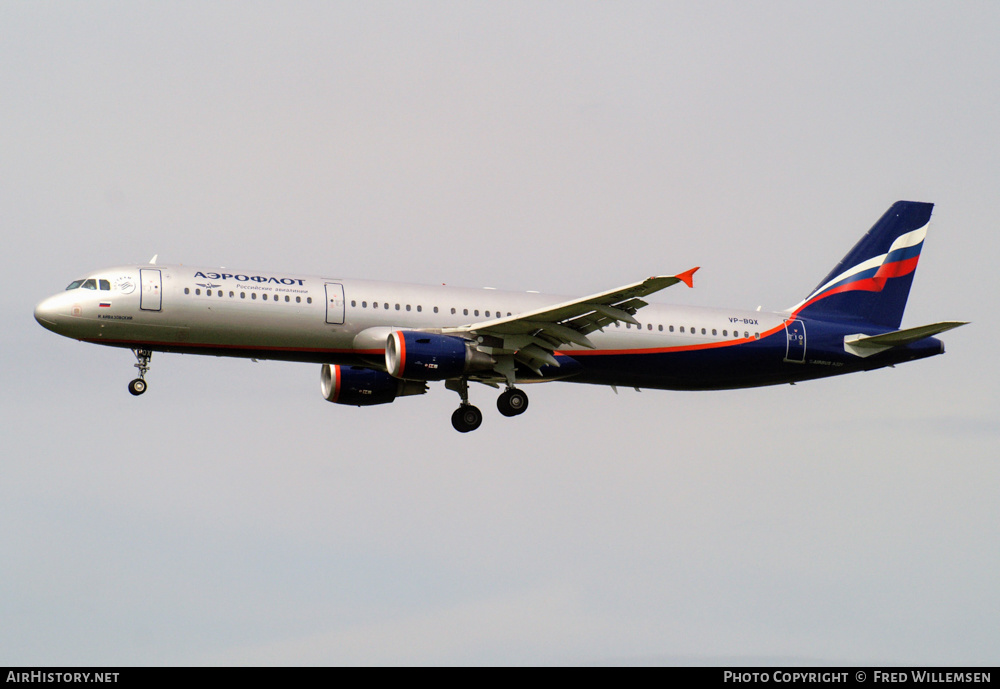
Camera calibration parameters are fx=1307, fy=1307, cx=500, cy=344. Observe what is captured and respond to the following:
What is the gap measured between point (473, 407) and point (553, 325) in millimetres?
5011

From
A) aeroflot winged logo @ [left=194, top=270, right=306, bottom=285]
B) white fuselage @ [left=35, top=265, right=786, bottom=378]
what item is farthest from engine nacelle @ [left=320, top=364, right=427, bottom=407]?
aeroflot winged logo @ [left=194, top=270, right=306, bottom=285]

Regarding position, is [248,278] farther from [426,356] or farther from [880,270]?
[880,270]

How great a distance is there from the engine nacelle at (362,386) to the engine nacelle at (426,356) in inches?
215

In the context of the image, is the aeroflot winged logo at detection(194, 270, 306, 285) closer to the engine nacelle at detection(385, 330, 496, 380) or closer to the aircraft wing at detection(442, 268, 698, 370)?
the engine nacelle at detection(385, 330, 496, 380)

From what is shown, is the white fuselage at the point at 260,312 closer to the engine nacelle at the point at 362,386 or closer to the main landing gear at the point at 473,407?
the main landing gear at the point at 473,407

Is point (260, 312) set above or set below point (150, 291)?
below

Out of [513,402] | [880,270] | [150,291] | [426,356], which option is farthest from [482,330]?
[880,270]

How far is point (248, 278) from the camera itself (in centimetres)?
3941

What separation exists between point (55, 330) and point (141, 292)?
2838mm

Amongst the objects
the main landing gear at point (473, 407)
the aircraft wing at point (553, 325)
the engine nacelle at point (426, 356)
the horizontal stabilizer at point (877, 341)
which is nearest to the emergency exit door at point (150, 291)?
the engine nacelle at point (426, 356)

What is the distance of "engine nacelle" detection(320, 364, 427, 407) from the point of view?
45.0 meters

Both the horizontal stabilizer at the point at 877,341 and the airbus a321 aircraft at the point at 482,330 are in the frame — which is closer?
the airbus a321 aircraft at the point at 482,330

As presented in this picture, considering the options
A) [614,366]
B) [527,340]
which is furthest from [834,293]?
[527,340]

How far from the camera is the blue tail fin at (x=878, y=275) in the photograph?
153 ft
